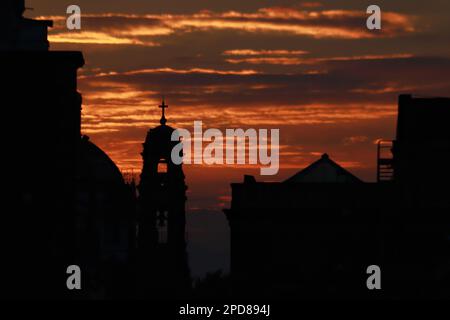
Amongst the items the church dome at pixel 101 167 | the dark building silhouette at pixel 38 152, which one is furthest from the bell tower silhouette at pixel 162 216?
the dark building silhouette at pixel 38 152

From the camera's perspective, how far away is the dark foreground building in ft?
392

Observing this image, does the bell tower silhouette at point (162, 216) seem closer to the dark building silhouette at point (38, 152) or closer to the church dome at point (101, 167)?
the church dome at point (101, 167)

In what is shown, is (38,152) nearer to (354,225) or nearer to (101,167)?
(354,225)

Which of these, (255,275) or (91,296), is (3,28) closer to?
(91,296)

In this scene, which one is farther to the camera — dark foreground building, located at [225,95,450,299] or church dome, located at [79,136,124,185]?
church dome, located at [79,136,124,185]

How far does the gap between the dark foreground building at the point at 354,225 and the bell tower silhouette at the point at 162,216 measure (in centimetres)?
645

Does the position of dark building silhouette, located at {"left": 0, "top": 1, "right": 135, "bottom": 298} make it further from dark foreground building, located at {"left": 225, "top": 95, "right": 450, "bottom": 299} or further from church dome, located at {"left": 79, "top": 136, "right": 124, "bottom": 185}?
church dome, located at {"left": 79, "top": 136, "right": 124, "bottom": 185}

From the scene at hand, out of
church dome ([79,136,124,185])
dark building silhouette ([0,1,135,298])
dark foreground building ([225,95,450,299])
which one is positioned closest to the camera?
dark building silhouette ([0,1,135,298])

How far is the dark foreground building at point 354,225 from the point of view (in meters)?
120

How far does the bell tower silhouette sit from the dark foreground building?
645 centimetres

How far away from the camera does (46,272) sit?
3853 inches

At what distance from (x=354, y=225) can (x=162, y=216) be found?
16.5m

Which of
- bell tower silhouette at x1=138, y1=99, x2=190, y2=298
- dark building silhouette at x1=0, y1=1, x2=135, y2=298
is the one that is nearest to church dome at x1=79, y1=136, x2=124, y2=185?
bell tower silhouette at x1=138, y1=99, x2=190, y2=298
